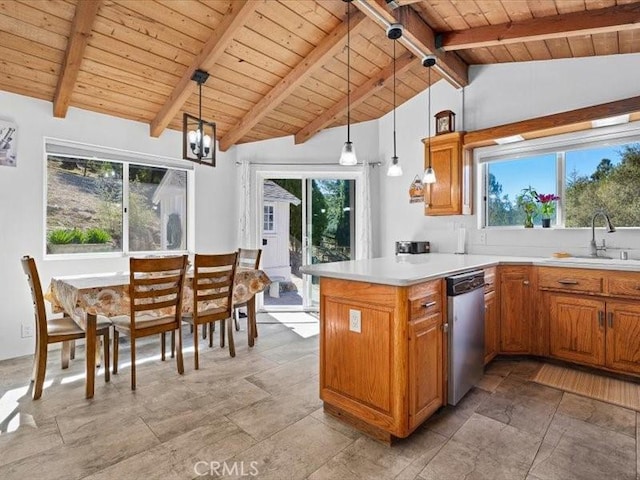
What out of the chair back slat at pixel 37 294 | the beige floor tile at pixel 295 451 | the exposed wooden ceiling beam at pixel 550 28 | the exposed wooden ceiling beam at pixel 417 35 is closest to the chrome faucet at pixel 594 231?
the exposed wooden ceiling beam at pixel 550 28

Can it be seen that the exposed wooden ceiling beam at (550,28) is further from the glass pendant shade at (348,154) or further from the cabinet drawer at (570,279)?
the cabinet drawer at (570,279)

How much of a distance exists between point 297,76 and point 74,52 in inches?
74.7

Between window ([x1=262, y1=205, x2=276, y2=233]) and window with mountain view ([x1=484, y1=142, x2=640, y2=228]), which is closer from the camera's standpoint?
window with mountain view ([x1=484, y1=142, x2=640, y2=228])

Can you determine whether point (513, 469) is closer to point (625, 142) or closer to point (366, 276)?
point (366, 276)

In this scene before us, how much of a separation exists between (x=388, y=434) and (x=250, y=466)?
0.76 metres

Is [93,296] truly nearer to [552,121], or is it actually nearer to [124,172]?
[124,172]

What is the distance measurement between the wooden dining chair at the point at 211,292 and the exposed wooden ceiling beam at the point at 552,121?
113 inches

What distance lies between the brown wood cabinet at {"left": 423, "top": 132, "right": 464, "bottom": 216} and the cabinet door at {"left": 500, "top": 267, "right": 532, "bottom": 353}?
0.98m

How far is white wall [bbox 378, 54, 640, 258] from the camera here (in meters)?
3.17

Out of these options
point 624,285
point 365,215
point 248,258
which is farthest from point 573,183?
point 248,258

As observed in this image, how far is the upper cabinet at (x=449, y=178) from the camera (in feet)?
12.6

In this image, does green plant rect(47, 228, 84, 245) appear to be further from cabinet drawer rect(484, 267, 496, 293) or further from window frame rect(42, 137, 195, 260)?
cabinet drawer rect(484, 267, 496, 293)

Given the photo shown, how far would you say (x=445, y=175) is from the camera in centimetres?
395
